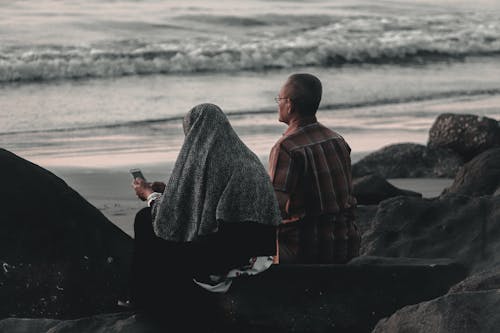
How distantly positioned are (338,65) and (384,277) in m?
19.6

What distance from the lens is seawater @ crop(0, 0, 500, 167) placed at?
48.3ft

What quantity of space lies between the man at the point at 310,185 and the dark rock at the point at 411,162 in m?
5.73

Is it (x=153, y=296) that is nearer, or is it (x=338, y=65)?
(x=153, y=296)

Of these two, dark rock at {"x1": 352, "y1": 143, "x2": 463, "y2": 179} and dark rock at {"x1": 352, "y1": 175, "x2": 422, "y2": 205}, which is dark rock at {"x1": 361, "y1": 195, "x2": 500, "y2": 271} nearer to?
dark rock at {"x1": 352, "y1": 175, "x2": 422, "y2": 205}

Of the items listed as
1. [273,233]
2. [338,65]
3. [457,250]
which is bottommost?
[338,65]

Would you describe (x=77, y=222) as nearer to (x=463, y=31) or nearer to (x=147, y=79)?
(x=147, y=79)

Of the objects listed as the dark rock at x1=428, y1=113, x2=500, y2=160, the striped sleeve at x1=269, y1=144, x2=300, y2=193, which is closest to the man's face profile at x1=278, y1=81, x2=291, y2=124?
the striped sleeve at x1=269, y1=144, x2=300, y2=193

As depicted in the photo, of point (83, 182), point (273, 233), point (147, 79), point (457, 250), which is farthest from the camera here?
point (147, 79)

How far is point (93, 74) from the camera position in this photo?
874 inches

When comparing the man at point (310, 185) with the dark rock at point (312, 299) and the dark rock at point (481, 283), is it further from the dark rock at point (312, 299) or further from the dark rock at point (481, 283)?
the dark rock at point (481, 283)

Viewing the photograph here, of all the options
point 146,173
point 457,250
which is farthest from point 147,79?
point 457,250

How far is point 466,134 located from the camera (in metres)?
12.1

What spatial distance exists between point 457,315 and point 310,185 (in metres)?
1.71

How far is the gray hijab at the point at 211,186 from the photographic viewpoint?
16.9 ft
